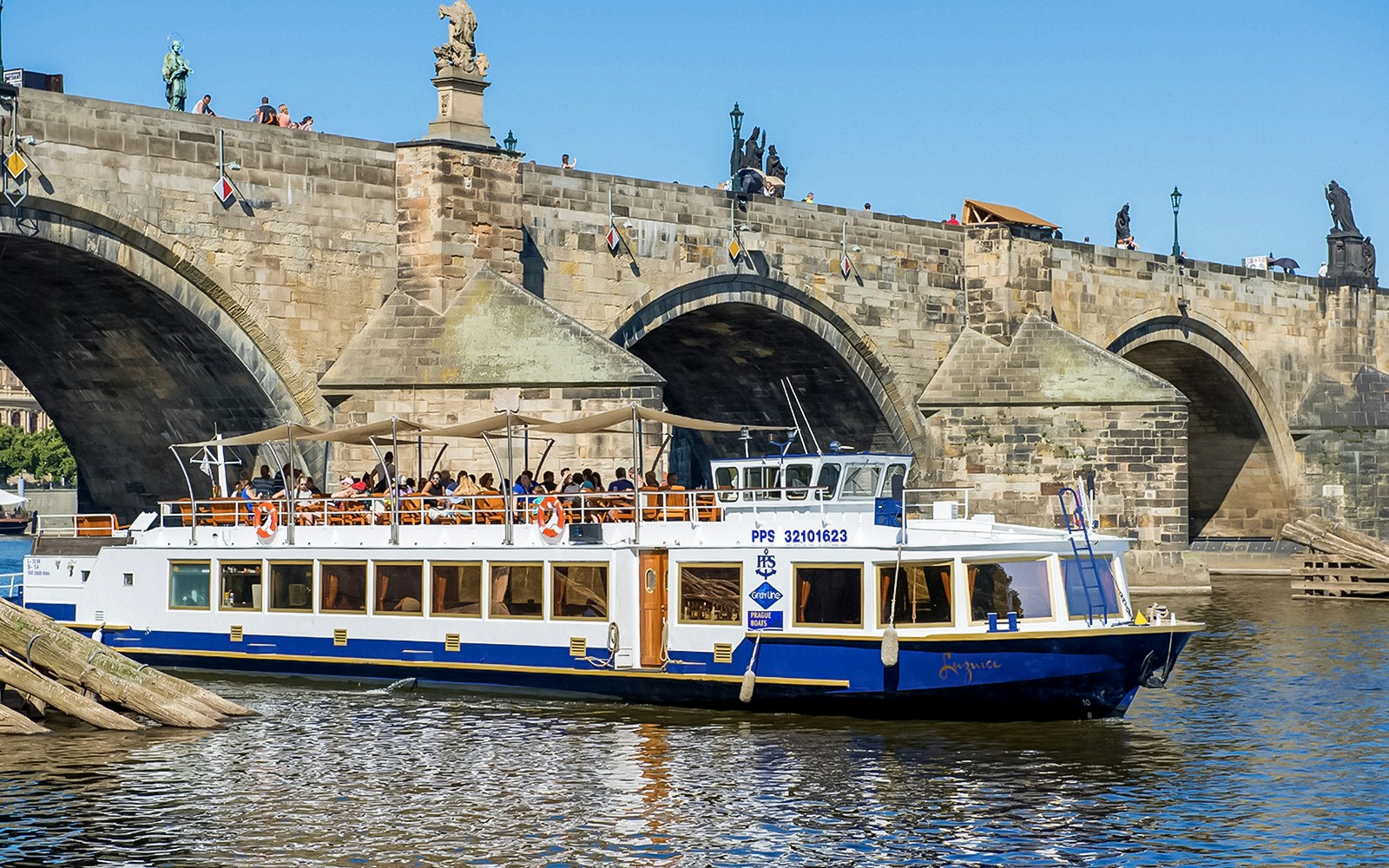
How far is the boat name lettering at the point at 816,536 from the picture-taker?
20.2 meters

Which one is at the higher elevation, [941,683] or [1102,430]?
[1102,430]

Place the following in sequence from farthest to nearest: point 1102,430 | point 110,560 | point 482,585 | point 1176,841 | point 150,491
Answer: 1. point 1102,430
2. point 150,491
3. point 110,560
4. point 482,585
5. point 1176,841

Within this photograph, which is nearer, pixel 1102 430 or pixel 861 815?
pixel 861 815

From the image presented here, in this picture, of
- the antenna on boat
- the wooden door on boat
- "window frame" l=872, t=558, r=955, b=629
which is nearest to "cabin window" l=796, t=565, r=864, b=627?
"window frame" l=872, t=558, r=955, b=629

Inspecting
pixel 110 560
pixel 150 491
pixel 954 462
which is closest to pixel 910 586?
pixel 110 560

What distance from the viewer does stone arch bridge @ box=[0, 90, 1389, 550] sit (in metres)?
28.8

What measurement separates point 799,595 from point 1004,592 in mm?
2069

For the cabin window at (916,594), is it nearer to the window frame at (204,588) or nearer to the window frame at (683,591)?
the window frame at (683,591)

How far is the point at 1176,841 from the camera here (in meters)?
14.9

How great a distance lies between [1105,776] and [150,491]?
21.6 m

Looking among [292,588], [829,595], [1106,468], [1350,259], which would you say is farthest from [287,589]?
[1350,259]

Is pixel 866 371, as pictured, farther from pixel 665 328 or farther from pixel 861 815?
pixel 861 815

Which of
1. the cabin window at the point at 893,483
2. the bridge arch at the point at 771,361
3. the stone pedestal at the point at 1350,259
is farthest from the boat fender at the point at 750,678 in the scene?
the stone pedestal at the point at 1350,259

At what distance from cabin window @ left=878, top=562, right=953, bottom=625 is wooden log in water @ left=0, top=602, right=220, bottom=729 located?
22.4 ft
